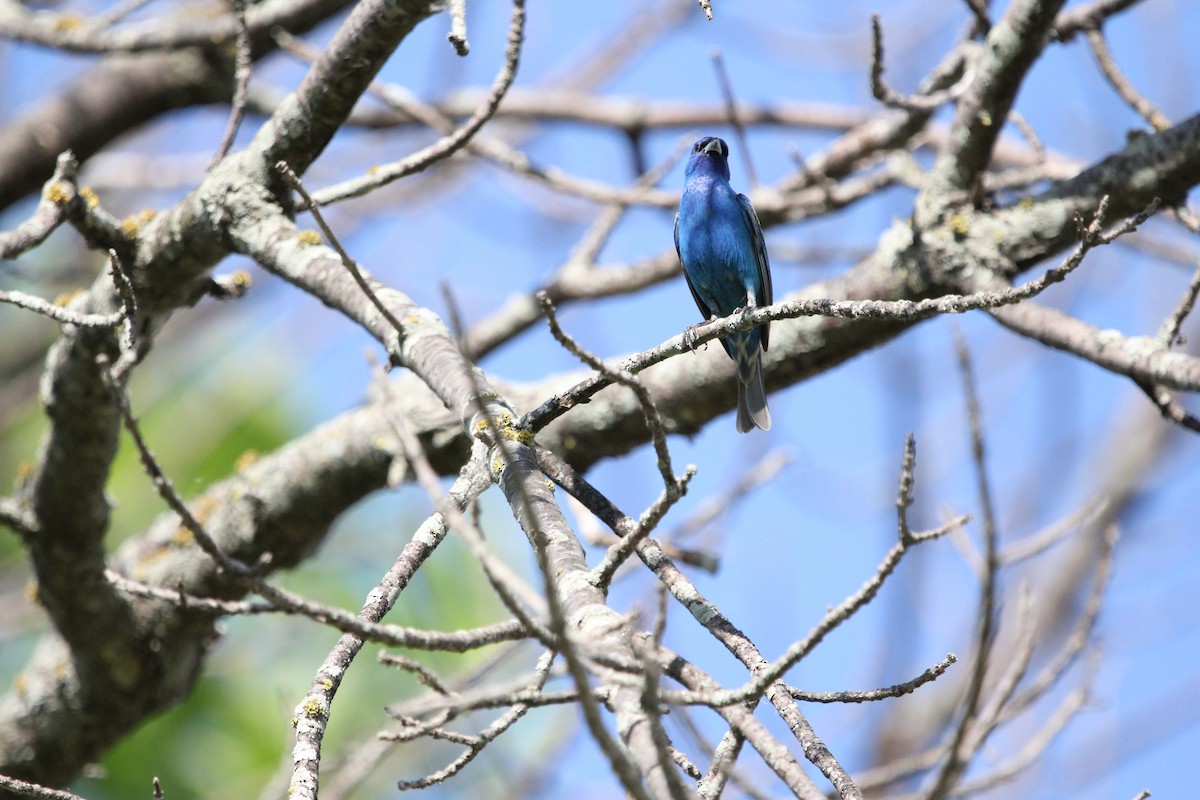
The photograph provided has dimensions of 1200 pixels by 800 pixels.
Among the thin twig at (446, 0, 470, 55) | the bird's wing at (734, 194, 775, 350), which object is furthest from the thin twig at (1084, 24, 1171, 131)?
the thin twig at (446, 0, 470, 55)

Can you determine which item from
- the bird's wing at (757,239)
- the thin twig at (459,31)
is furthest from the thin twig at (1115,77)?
the thin twig at (459,31)

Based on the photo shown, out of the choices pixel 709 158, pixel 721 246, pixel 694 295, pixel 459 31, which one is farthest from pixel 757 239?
pixel 459 31

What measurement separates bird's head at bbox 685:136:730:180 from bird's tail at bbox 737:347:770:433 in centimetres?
166

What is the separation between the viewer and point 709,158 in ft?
18.4

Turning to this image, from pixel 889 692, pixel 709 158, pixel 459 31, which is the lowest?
pixel 889 692

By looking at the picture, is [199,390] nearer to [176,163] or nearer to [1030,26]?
[176,163]

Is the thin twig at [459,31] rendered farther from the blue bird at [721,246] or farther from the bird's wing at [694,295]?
the bird's wing at [694,295]

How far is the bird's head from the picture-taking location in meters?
5.55

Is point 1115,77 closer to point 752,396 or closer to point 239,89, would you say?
point 752,396

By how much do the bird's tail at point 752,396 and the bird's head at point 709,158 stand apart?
1.66 metres

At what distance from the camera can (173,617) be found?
4234mm

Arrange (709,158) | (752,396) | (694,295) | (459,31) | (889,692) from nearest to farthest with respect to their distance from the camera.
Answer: (889,692)
(459,31)
(752,396)
(694,295)
(709,158)

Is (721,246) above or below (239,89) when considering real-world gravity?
above

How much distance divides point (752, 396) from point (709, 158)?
1.88 metres
